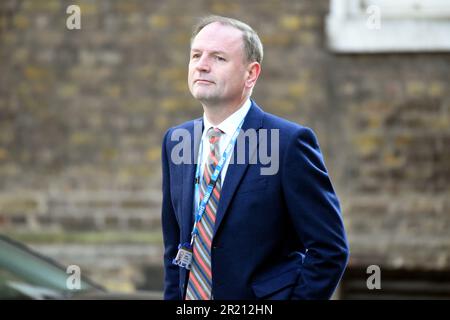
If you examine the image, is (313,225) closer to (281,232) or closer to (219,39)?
(281,232)

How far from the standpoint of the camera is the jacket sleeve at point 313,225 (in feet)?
10.3

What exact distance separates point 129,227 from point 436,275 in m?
2.66

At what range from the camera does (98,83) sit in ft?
27.1

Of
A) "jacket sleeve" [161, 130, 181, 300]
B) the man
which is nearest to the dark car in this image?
"jacket sleeve" [161, 130, 181, 300]

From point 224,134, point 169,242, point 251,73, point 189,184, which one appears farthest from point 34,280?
point 251,73

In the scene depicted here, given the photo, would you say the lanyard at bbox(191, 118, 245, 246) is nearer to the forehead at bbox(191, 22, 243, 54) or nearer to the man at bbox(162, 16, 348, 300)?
the man at bbox(162, 16, 348, 300)

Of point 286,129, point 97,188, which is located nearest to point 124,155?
point 97,188

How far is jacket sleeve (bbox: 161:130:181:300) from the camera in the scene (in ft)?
11.2

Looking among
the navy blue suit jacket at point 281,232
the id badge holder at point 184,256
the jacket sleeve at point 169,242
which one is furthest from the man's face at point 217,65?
the id badge holder at point 184,256

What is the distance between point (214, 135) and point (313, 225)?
0.47 m

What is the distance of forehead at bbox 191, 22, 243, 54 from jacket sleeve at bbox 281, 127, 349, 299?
1.27 feet

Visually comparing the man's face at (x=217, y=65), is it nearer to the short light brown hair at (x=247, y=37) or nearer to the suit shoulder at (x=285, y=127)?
the short light brown hair at (x=247, y=37)

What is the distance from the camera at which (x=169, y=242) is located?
348 cm
